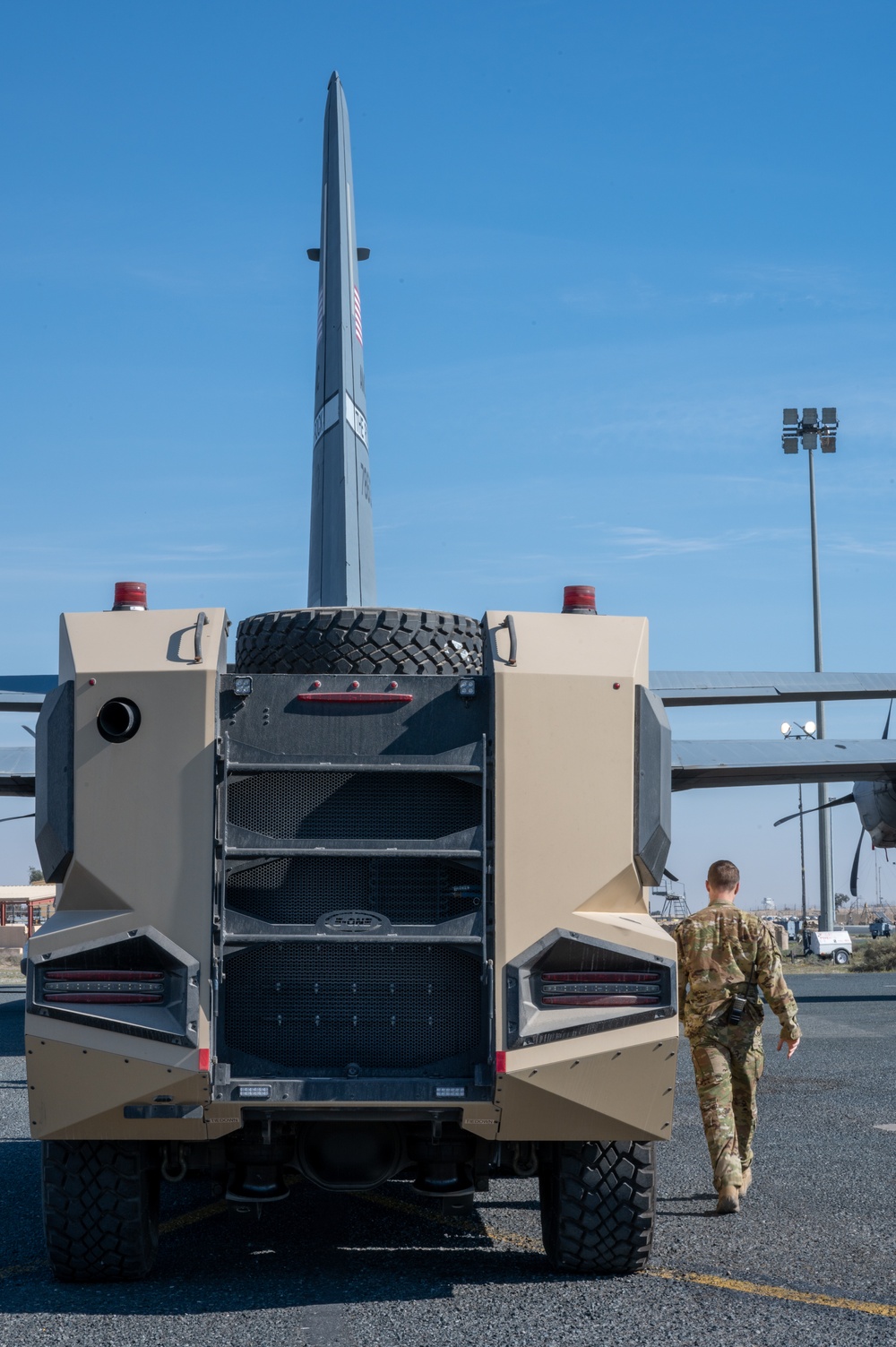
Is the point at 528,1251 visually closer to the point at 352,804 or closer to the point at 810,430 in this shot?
the point at 352,804

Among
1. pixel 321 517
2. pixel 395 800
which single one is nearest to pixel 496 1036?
pixel 395 800

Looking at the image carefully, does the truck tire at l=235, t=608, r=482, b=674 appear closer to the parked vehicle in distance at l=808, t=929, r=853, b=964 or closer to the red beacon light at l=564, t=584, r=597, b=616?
the red beacon light at l=564, t=584, r=597, b=616

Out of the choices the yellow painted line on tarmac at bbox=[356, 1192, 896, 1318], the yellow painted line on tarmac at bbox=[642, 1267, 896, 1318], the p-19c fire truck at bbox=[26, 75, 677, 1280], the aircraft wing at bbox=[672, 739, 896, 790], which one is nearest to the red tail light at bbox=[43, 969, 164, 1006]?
the p-19c fire truck at bbox=[26, 75, 677, 1280]

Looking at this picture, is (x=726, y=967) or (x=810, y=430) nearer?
(x=726, y=967)

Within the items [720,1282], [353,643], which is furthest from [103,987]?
[720,1282]

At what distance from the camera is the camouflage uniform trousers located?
7.02 meters

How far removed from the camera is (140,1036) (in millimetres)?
5465

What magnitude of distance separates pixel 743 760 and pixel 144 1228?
1145 cm

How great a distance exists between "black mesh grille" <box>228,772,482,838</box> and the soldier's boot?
268 cm

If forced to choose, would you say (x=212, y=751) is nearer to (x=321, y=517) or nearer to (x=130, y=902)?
(x=130, y=902)

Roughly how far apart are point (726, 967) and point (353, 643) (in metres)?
2.91

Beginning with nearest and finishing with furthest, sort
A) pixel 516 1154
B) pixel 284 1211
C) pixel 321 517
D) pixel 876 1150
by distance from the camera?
pixel 516 1154 < pixel 284 1211 < pixel 876 1150 < pixel 321 517

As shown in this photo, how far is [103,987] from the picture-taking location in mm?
5531

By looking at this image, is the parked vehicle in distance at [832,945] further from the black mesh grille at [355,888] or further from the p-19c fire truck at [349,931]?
the black mesh grille at [355,888]
